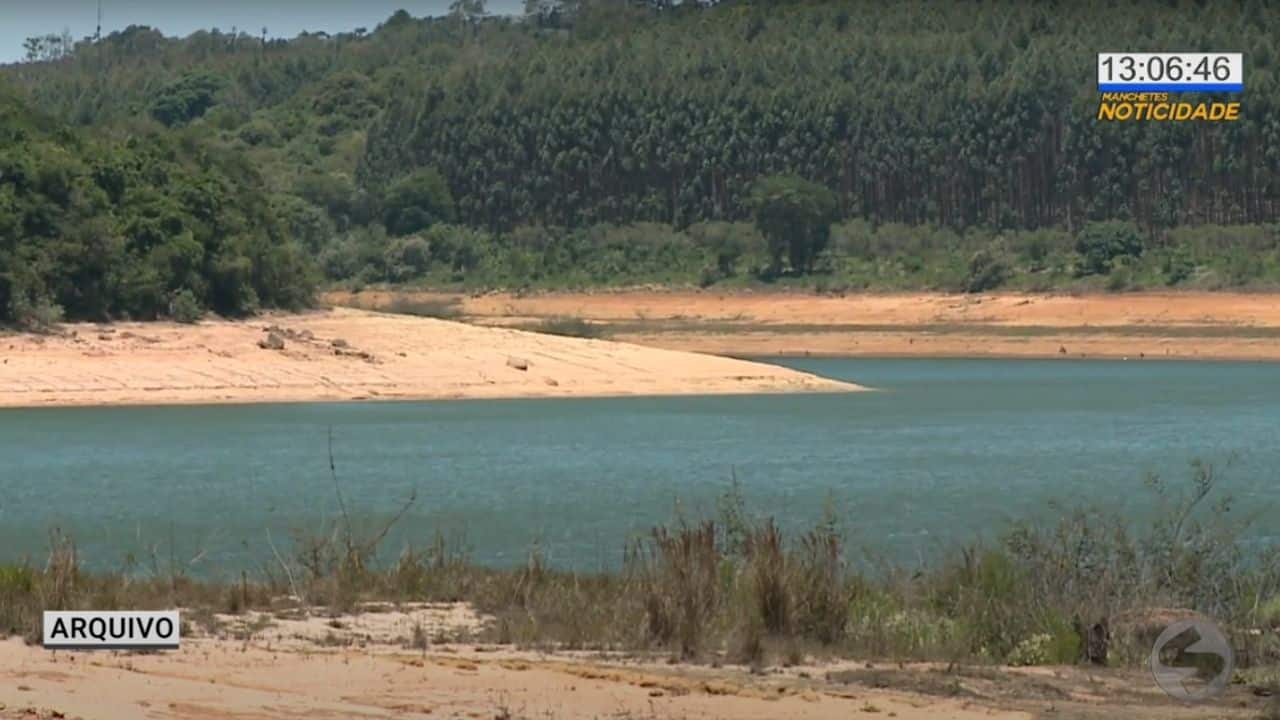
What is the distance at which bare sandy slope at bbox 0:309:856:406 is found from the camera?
42.8 meters

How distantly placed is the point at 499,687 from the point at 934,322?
6349 cm

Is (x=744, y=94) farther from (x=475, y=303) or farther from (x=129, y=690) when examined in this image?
(x=129, y=690)

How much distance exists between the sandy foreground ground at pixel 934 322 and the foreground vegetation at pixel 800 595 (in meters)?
51.0

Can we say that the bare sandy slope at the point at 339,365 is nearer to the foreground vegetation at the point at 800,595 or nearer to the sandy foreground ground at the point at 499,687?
the foreground vegetation at the point at 800,595

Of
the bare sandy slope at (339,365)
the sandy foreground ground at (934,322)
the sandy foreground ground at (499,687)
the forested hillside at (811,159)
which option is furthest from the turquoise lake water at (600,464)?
the forested hillside at (811,159)

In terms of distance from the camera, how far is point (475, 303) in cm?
8569

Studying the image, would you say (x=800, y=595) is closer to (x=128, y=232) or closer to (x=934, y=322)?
(x=128, y=232)

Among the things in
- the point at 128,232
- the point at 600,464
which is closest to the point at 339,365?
the point at 128,232

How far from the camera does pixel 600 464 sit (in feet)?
110

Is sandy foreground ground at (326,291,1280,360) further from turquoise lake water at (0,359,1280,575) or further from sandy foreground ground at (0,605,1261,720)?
sandy foreground ground at (0,605,1261,720)
